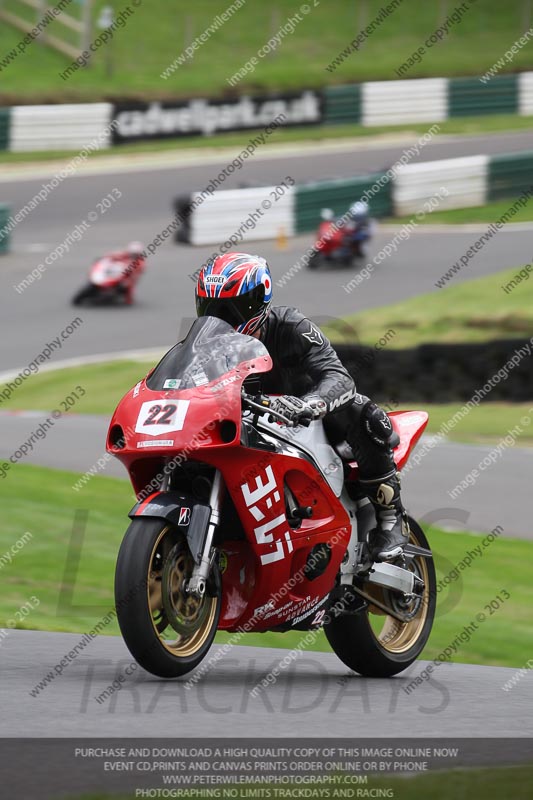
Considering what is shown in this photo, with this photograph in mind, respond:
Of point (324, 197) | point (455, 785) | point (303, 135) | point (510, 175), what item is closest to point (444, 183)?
point (510, 175)

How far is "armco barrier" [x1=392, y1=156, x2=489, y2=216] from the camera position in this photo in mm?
26152

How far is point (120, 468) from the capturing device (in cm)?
1277

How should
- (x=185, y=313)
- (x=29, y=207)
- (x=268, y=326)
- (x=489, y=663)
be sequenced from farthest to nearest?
(x=29, y=207) → (x=185, y=313) → (x=489, y=663) → (x=268, y=326)

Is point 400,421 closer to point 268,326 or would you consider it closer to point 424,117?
point 268,326

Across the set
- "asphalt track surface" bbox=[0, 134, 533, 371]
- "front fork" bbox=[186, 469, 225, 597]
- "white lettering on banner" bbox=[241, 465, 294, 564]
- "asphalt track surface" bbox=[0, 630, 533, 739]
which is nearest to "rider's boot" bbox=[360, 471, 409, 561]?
"asphalt track surface" bbox=[0, 630, 533, 739]

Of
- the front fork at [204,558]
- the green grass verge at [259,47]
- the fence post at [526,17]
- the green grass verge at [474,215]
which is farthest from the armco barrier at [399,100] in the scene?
the front fork at [204,558]

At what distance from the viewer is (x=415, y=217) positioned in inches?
1042

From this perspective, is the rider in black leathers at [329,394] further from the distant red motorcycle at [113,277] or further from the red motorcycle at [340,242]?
the red motorcycle at [340,242]

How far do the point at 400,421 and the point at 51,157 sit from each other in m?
23.4

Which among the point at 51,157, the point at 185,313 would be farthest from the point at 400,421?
the point at 51,157

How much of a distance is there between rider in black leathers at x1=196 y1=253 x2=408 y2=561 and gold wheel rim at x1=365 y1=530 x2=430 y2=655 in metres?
0.27

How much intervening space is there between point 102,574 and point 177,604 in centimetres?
352

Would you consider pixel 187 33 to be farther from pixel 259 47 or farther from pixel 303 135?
pixel 303 135

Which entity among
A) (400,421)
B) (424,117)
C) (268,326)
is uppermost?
(268,326)
